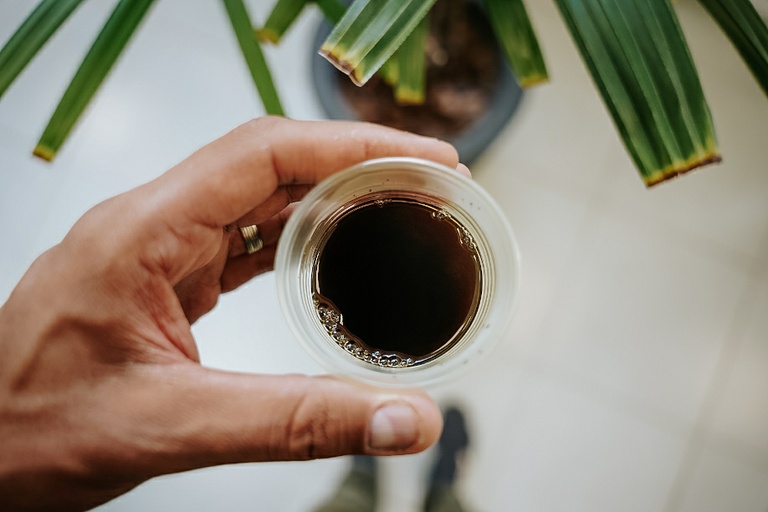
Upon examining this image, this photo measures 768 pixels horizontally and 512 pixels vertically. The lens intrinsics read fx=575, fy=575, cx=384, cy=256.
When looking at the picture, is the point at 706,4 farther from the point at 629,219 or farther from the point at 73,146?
the point at 73,146

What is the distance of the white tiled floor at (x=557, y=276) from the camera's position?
122 centimetres

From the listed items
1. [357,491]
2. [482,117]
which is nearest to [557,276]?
[482,117]

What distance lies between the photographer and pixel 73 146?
122 cm

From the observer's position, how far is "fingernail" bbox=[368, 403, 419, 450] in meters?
0.54

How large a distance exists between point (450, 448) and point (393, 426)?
29.2 inches

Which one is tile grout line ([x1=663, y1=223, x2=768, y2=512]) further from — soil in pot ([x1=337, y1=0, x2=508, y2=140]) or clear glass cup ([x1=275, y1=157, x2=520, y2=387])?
clear glass cup ([x1=275, y1=157, x2=520, y2=387])

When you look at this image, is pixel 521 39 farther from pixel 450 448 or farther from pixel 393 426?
pixel 450 448

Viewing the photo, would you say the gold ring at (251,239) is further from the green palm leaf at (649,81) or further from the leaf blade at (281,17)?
the green palm leaf at (649,81)

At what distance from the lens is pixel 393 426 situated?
544mm

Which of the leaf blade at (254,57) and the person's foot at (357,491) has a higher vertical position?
the leaf blade at (254,57)

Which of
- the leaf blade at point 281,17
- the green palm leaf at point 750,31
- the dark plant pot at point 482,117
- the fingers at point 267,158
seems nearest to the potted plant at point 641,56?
the green palm leaf at point 750,31

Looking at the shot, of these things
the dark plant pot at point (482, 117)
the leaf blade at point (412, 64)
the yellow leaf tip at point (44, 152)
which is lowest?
the dark plant pot at point (482, 117)

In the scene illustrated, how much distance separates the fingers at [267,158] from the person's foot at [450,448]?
75cm

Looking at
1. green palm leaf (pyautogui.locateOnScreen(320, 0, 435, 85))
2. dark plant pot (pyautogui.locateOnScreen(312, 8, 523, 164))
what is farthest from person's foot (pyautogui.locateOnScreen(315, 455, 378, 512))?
green palm leaf (pyautogui.locateOnScreen(320, 0, 435, 85))
